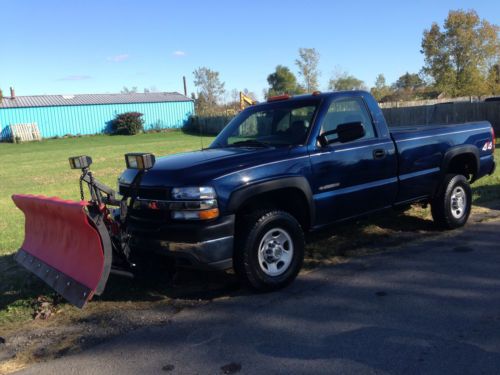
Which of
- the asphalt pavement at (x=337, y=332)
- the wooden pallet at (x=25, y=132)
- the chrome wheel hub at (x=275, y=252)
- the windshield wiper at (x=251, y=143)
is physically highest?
the wooden pallet at (x=25, y=132)

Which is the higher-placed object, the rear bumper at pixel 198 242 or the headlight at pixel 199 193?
the headlight at pixel 199 193

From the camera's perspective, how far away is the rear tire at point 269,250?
14.7ft

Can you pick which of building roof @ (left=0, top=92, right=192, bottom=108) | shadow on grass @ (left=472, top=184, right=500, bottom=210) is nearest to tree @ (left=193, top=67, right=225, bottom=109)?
building roof @ (left=0, top=92, right=192, bottom=108)

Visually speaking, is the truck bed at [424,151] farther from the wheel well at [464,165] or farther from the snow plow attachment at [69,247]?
the snow plow attachment at [69,247]

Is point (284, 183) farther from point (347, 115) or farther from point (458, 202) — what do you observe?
point (458, 202)

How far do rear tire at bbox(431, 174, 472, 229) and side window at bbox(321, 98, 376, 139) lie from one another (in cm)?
153

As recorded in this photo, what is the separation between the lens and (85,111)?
51562mm

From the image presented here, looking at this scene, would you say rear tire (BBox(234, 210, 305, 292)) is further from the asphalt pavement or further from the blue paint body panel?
the blue paint body panel

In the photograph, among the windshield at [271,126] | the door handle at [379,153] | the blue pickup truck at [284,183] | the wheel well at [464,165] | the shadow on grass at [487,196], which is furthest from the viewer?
the shadow on grass at [487,196]

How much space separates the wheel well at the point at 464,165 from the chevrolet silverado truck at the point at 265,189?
0.34 meters

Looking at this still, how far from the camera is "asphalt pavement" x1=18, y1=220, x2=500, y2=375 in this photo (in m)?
3.35

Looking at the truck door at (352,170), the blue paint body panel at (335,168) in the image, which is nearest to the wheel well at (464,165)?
the blue paint body panel at (335,168)

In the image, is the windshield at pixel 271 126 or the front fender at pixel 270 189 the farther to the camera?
A: the windshield at pixel 271 126

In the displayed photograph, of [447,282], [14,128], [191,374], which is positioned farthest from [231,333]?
[14,128]
